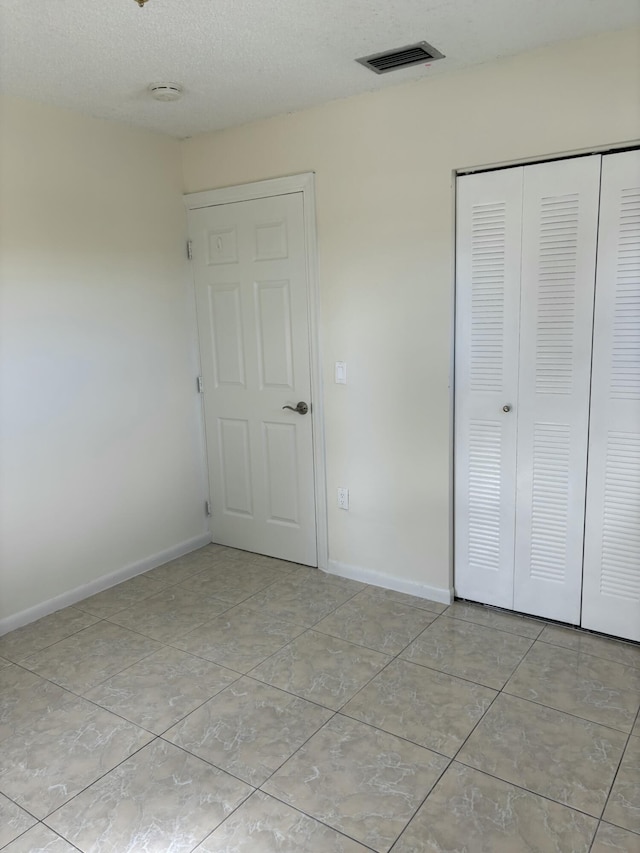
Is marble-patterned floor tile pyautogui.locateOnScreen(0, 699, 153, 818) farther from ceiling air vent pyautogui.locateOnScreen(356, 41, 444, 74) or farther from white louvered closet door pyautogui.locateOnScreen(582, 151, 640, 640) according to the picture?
ceiling air vent pyautogui.locateOnScreen(356, 41, 444, 74)

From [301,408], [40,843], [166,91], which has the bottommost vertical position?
[40,843]

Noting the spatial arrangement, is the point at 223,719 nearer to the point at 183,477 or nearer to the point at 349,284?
the point at 183,477

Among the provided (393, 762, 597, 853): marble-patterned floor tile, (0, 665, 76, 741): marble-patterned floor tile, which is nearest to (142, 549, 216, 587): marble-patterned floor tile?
(0, 665, 76, 741): marble-patterned floor tile

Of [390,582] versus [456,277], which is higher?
[456,277]

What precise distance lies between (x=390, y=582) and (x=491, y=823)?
1.54m

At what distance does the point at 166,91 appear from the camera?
2.82m

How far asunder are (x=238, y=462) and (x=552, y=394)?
190 cm

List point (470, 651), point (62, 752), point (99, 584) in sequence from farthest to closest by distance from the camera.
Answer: point (99, 584)
point (470, 651)
point (62, 752)

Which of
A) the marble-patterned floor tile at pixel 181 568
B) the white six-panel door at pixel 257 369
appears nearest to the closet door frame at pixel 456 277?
the white six-panel door at pixel 257 369

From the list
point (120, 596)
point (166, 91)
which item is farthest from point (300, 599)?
point (166, 91)

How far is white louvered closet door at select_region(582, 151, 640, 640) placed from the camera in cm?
249

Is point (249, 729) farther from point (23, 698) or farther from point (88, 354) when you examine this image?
point (88, 354)

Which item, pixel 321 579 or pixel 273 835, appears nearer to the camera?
pixel 273 835

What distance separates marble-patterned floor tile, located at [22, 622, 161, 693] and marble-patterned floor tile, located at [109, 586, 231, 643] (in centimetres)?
6
